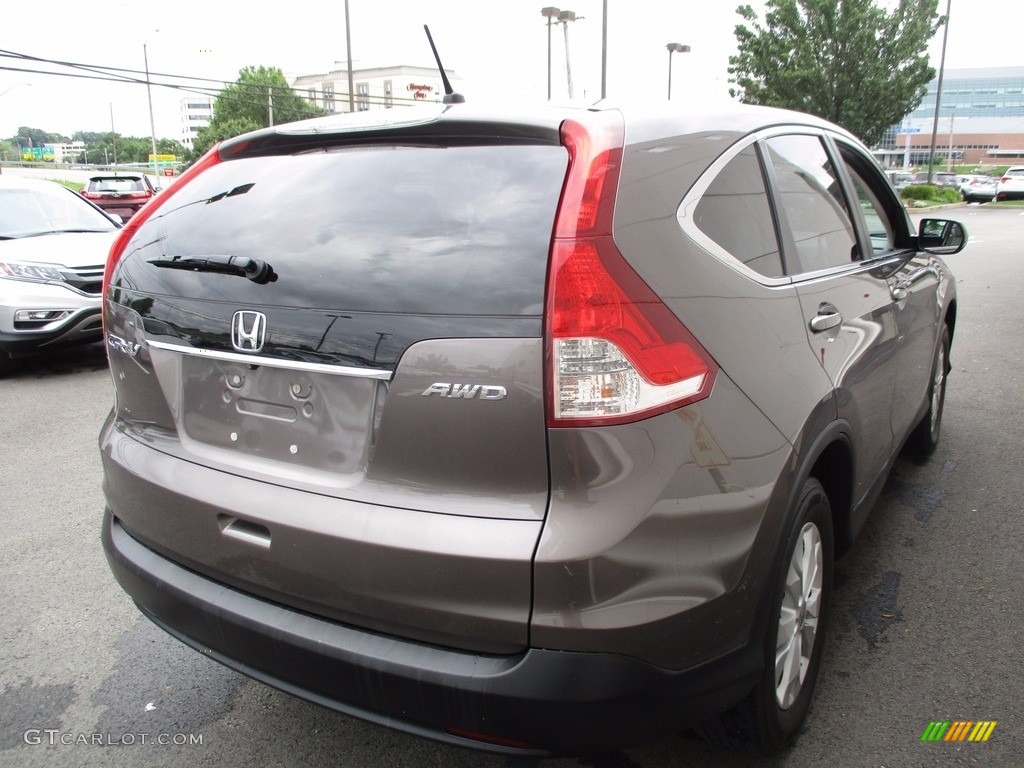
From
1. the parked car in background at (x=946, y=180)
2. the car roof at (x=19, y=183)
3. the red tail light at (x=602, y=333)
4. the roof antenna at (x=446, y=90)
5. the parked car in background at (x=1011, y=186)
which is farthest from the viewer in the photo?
the parked car in background at (x=946, y=180)

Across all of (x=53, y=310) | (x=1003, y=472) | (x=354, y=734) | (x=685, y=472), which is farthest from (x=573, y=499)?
(x=53, y=310)

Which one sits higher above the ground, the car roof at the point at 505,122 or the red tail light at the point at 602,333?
the car roof at the point at 505,122

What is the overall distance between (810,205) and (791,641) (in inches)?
53.1

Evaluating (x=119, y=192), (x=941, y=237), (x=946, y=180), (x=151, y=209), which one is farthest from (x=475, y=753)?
(x=946, y=180)

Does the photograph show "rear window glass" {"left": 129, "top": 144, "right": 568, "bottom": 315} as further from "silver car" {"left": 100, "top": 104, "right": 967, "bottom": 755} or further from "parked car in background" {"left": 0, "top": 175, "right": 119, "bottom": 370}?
"parked car in background" {"left": 0, "top": 175, "right": 119, "bottom": 370}

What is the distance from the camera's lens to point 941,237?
3680 mm

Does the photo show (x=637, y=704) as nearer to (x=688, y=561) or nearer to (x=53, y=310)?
(x=688, y=561)

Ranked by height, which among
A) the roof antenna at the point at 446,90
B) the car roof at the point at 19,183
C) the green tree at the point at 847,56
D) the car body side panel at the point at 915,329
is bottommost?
the car body side panel at the point at 915,329

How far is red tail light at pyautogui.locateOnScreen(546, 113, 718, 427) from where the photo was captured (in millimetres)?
1628

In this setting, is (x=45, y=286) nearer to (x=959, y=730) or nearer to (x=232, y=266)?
(x=232, y=266)

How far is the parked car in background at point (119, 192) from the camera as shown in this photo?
20.3 metres

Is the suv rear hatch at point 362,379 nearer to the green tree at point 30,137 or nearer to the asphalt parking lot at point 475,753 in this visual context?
the asphalt parking lot at point 475,753

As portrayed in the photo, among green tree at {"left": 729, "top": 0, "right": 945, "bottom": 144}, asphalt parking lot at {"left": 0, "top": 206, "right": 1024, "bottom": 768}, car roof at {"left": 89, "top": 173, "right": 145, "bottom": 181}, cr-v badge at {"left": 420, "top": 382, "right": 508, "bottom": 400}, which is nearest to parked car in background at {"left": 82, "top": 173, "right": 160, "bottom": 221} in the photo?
car roof at {"left": 89, "top": 173, "right": 145, "bottom": 181}

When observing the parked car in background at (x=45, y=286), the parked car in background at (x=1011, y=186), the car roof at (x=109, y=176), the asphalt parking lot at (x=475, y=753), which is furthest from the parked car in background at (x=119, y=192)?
the parked car in background at (x=1011, y=186)
